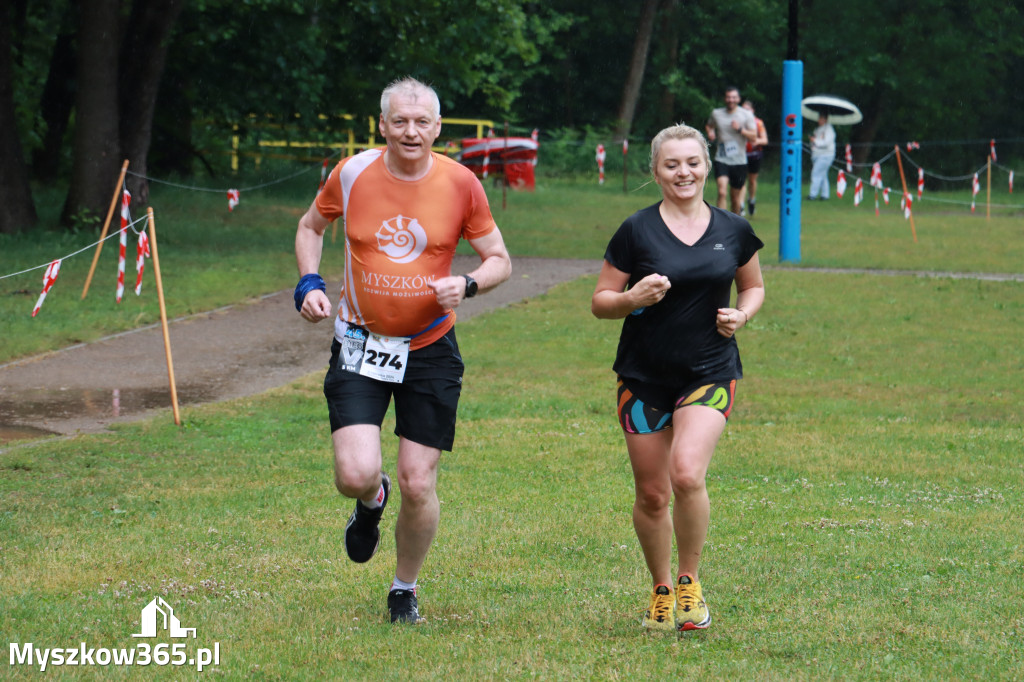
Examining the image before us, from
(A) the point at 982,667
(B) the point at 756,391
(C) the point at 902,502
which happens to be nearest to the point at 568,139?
(B) the point at 756,391

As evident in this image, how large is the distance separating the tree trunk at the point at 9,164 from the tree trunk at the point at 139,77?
5.19 ft

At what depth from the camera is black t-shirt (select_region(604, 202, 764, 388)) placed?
492 cm

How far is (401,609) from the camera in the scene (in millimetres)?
5141

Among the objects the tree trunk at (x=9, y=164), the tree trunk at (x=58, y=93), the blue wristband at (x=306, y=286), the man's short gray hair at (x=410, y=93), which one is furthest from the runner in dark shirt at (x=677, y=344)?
the tree trunk at (x=58, y=93)

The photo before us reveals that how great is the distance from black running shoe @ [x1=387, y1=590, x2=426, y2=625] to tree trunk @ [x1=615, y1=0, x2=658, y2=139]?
40.5 meters

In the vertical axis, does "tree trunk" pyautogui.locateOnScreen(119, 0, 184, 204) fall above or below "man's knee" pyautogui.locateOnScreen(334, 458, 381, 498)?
above

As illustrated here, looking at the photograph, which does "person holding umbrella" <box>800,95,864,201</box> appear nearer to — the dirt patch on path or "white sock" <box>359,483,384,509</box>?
the dirt patch on path

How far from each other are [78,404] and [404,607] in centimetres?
581

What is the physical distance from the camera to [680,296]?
4.94 meters

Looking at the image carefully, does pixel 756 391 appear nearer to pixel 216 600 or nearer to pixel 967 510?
pixel 967 510

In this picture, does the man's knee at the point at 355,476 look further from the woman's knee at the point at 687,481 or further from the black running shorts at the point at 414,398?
the woman's knee at the point at 687,481

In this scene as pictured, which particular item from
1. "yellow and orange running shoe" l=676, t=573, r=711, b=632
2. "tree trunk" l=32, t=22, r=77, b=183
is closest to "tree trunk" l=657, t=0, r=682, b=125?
"tree trunk" l=32, t=22, r=77, b=183

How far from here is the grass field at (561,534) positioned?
4742 millimetres

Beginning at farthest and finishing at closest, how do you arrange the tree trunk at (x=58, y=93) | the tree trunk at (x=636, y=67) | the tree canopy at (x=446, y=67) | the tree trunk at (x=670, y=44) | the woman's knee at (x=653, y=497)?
the tree trunk at (x=670, y=44)
the tree trunk at (x=636, y=67)
the tree trunk at (x=58, y=93)
the tree canopy at (x=446, y=67)
the woman's knee at (x=653, y=497)
